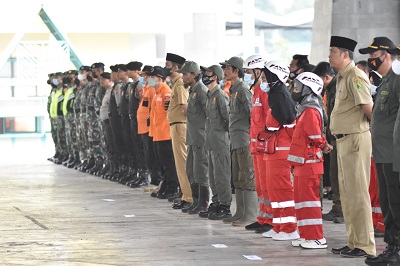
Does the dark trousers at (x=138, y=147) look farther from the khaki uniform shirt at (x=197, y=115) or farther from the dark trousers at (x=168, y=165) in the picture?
the khaki uniform shirt at (x=197, y=115)

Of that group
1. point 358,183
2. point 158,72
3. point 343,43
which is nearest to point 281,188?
point 358,183

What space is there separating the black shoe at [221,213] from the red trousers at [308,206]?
274cm

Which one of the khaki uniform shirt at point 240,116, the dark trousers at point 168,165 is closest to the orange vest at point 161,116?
the dark trousers at point 168,165

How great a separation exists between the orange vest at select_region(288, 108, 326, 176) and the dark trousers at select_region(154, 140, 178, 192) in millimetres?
5911

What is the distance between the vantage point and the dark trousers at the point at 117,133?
19141 mm

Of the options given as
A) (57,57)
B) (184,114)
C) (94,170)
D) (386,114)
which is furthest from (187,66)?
(57,57)

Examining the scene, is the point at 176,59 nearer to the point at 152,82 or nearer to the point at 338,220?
the point at 152,82

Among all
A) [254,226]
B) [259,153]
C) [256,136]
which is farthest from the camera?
[254,226]

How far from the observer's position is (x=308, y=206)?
33.2 ft

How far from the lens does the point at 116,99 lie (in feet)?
62.2

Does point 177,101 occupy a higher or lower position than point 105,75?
lower

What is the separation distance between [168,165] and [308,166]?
6.06 meters

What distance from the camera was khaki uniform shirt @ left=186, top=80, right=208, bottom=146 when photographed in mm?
13562

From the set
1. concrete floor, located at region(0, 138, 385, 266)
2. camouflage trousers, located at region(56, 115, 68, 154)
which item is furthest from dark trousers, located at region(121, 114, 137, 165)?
camouflage trousers, located at region(56, 115, 68, 154)
